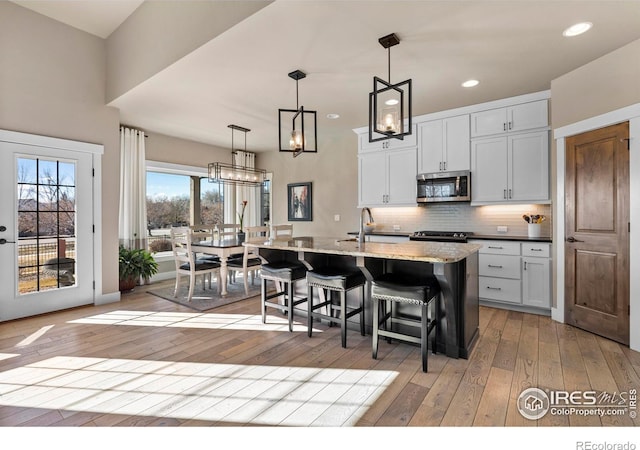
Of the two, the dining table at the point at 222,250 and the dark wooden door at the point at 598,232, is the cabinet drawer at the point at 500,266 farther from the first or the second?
the dining table at the point at 222,250

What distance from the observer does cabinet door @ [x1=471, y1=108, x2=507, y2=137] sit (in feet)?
13.4

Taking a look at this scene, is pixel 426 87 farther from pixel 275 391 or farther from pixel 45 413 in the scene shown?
pixel 45 413

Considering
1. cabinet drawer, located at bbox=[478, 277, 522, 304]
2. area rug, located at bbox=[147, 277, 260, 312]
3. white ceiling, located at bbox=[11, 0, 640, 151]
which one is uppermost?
white ceiling, located at bbox=[11, 0, 640, 151]

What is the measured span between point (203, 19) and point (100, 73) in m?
2.39

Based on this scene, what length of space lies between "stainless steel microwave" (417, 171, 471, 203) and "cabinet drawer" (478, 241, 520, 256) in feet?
2.25

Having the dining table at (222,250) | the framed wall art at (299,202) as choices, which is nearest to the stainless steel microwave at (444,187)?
the framed wall art at (299,202)

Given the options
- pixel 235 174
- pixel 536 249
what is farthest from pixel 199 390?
pixel 536 249

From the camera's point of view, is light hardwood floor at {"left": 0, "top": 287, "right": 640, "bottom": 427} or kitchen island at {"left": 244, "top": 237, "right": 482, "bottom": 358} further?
kitchen island at {"left": 244, "top": 237, "right": 482, "bottom": 358}

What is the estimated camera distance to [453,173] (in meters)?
4.44

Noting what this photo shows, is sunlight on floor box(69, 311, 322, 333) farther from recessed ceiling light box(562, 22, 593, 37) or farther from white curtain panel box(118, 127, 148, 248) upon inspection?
recessed ceiling light box(562, 22, 593, 37)

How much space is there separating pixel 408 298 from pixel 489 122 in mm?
3052

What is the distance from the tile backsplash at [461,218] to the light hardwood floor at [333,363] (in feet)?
4.10

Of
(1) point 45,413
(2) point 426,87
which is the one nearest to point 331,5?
(2) point 426,87

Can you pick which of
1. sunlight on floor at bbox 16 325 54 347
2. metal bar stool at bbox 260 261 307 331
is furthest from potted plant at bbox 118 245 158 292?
metal bar stool at bbox 260 261 307 331
